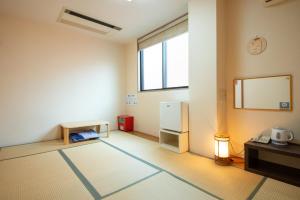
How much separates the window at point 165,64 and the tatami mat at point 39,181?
230 centimetres

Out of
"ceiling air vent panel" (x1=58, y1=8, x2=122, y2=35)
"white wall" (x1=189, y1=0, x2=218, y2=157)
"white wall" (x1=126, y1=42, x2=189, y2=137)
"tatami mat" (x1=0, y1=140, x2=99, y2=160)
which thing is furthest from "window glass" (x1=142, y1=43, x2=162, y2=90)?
"tatami mat" (x1=0, y1=140, x2=99, y2=160)

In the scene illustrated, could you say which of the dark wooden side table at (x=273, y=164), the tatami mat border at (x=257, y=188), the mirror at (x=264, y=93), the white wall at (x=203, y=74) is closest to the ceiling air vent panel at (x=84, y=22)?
the white wall at (x=203, y=74)

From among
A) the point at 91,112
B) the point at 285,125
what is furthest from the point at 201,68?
the point at 91,112

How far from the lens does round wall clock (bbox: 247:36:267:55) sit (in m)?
2.04

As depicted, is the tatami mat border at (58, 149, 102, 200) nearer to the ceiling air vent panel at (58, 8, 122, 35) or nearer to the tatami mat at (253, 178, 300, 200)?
the tatami mat at (253, 178, 300, 200)

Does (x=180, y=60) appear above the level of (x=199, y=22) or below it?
below

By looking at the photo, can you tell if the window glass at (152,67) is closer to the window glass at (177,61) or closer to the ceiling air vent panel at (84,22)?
the window glass at (177,61)

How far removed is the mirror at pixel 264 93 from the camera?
74.2 inches

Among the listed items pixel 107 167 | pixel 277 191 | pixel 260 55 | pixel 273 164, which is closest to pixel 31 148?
pixel 107 167

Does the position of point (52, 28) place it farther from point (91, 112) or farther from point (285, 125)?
point (285, 125)

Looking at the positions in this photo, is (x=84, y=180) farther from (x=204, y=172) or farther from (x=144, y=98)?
(x=144, y=98)

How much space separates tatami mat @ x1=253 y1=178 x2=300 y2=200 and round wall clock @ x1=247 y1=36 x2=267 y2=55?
155 cm

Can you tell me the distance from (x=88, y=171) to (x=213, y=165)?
157cm

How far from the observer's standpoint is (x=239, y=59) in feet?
7.45
